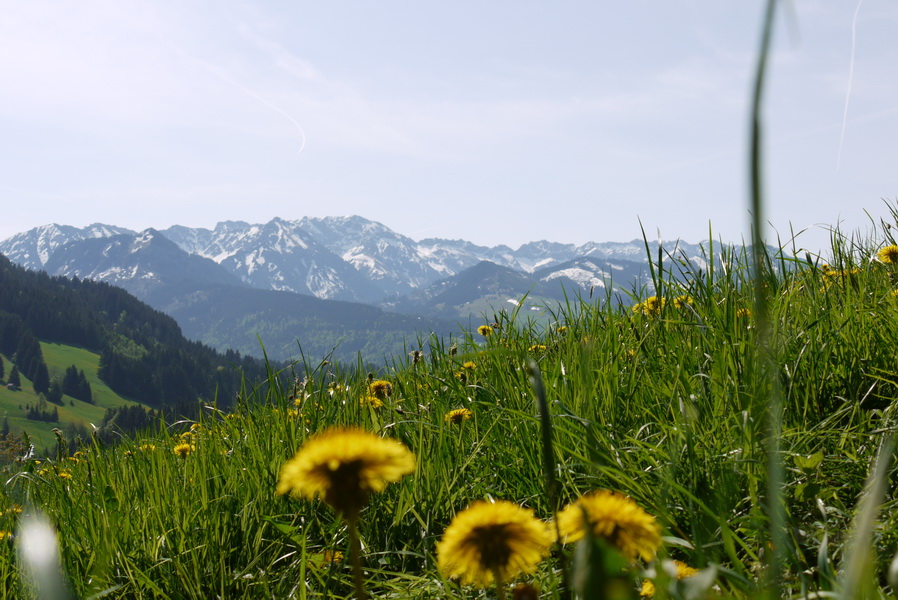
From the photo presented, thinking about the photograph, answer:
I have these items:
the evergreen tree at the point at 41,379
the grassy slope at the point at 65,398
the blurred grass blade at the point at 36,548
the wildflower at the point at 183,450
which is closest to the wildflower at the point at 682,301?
the wildflower at the point at 183,450

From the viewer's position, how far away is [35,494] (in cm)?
355

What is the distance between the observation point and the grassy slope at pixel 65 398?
146625mm

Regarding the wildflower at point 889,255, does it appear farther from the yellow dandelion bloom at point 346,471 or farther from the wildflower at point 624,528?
the yellow dandelion bloom at point 346,471

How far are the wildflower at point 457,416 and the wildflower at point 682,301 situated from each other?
50.9 inches

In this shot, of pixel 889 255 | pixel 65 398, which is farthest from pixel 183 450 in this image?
pixel 65 398

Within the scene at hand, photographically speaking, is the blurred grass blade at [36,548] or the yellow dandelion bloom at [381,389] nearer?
the blurred grass blade at [36,548]

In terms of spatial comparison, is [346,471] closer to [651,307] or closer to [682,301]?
[682,301]

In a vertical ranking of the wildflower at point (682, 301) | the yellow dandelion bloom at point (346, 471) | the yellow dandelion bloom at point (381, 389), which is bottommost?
the yellow dandelion bloom at point (381, 389)

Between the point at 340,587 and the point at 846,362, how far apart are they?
2.22 m

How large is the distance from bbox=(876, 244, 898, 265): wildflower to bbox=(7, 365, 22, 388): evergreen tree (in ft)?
673

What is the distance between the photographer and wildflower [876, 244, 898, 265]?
4.04 m

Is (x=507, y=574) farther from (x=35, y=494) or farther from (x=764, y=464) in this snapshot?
(x=35, y=494)

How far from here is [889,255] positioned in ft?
13.3

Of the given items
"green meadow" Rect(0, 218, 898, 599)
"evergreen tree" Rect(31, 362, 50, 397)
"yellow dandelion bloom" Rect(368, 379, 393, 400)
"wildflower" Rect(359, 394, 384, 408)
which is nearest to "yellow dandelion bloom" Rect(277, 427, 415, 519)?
"green meadow" Rect(0, 218, 898, 599)
